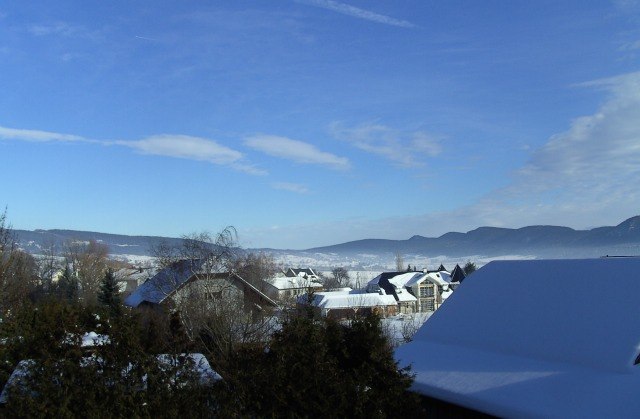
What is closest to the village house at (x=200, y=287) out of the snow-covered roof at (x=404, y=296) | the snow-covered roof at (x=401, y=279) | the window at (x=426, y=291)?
the snow-covered roof at (x=404, y=296)

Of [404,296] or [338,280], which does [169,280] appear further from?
[338,280]

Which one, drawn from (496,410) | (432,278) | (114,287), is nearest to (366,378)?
(496,410)

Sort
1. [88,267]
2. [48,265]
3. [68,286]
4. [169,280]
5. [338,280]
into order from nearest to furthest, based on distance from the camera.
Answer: [169,280] < [68,286] < [48,265] < [88,267] < [338,280]

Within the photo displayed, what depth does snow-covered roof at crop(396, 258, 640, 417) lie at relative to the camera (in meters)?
10.3

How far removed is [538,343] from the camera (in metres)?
12.6

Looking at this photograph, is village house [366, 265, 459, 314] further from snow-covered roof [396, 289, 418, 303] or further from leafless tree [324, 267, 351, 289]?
leafless tree [324, 267, 351, 289]

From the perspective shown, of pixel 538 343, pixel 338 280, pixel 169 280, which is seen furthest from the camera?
pixel 338 280

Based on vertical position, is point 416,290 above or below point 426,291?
above

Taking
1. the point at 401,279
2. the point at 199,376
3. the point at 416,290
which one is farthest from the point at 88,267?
the point at 199,376

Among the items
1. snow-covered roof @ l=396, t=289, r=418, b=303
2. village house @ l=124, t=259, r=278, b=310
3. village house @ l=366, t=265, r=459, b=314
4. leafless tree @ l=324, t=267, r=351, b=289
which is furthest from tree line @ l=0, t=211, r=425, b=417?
leafless tree @ l=324, t=267, r=351, b=289

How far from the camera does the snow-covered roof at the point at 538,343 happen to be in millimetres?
10336

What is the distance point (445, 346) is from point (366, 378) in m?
4.60

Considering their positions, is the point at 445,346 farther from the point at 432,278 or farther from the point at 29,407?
the point at 432,278

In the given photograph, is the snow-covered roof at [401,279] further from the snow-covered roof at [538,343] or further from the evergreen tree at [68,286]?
the snow-covered roof at [538,343]
